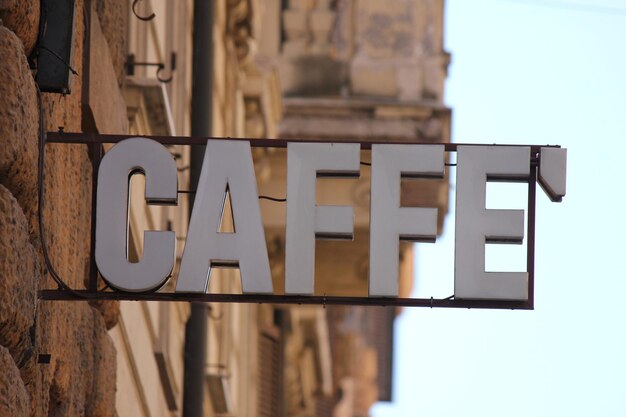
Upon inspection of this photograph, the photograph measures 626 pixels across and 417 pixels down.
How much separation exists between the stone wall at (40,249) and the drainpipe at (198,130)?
5.12 m

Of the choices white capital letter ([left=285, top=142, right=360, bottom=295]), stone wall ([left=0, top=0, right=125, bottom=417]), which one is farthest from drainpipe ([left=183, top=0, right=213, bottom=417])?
white capital letter ([left=285, top=142, right=360, bottom=295])

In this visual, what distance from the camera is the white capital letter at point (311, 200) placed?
7789mm

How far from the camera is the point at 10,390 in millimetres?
6676

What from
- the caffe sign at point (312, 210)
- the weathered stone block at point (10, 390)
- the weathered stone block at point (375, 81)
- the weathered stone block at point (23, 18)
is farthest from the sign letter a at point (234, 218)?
the weathered stone block at point (375, 81)

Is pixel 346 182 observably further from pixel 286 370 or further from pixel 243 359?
pixel 286 370

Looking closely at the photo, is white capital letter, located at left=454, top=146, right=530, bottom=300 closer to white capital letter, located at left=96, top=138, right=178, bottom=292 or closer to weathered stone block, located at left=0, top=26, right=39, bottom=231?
white capital letter, located at left=96, top=138, right=178, bottom=292

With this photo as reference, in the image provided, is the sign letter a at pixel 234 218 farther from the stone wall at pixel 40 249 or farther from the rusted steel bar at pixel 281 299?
the stone wall at pixel 40 249

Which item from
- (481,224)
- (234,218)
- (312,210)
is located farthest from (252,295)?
(481,224)

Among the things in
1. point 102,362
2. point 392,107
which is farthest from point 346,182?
point 102,362

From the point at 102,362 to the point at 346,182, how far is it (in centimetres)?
1327

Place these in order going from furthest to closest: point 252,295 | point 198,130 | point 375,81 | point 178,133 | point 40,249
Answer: point 375,81
point 198,130
point 178,133
point 252,295
point 40,249

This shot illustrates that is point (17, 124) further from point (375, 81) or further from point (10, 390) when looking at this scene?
point (375, 81)

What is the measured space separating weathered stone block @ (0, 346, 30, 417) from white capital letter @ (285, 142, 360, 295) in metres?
1.36

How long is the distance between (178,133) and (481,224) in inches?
302
